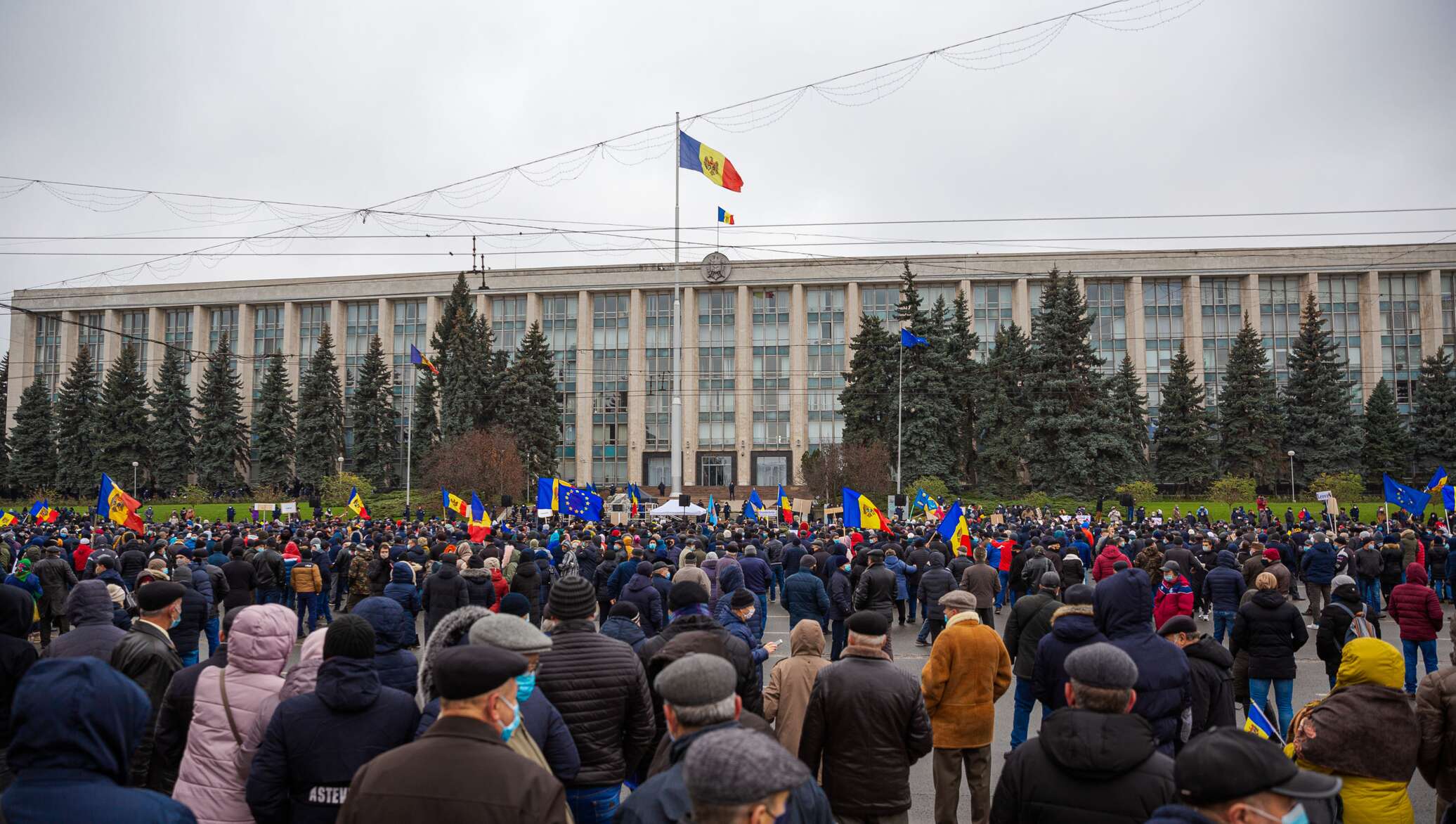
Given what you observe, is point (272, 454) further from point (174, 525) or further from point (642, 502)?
point (174, 525)

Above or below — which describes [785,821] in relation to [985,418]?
below

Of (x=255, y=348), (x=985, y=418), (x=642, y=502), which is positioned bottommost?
(x=642, y=502)

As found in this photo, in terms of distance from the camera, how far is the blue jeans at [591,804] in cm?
503

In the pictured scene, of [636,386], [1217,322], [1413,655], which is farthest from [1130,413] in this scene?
[1413,655]

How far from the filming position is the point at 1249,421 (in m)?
55.0

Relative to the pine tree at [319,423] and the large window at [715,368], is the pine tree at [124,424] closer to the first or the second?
the pine tree at [319,423]

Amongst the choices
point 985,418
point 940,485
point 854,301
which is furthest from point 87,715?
point 854,301

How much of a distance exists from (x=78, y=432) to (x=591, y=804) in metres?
79.0

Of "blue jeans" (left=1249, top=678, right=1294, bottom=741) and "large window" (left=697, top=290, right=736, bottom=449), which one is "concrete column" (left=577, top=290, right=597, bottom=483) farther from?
"blue jeans" (left=1249, top=678, right=1294, bottom=741)

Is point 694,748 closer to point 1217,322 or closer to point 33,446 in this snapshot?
point 1217,322

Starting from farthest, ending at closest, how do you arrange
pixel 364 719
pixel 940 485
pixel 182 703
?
pixel 940 485 → pixel 182 703 → pixel 364 719

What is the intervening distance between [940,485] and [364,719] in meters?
46.5

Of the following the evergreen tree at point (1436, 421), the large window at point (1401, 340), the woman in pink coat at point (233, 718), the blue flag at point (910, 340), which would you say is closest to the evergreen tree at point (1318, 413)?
the evergreen tree at point (1436, 421)

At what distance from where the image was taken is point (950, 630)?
672cm
